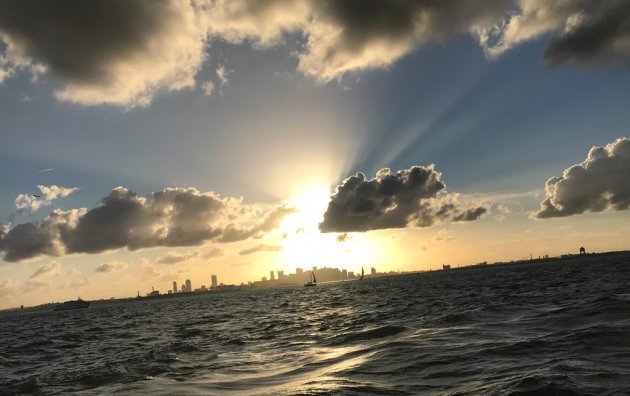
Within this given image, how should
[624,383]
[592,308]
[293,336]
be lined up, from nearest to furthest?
[624,383] → [592,308] → [293,336]

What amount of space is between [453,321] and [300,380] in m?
14.9

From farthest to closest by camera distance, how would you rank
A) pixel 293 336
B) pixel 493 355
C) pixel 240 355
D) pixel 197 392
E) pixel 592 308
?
pixel 293 336
pixel 592 308
pixel 240 355
pixel 493 355
pixel 197 392

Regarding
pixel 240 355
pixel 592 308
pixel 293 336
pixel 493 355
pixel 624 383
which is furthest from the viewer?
pixel 293 336

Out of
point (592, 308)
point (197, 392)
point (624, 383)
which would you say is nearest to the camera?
point (624, 383)

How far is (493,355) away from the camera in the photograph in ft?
51.1

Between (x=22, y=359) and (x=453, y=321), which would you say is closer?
(x=453, y=321)

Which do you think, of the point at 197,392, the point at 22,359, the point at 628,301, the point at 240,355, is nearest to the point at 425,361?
the point at 197,392

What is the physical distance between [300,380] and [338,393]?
297 centimetres

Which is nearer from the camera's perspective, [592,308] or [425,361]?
[425,361]

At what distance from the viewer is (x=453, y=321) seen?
26.8 meters

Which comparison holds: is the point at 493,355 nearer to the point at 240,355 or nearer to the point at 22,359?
the point at 240,355

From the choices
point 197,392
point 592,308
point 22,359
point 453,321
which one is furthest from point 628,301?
point 22,359

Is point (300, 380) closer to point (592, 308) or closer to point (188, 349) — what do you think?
point (188, 349)

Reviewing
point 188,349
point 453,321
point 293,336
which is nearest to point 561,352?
point 453,321
